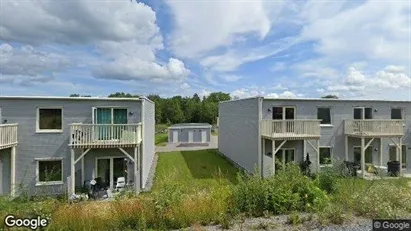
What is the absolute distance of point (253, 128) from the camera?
19078mm

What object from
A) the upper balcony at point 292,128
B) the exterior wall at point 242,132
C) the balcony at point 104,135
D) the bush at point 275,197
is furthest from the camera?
the exterior wall at point 242,132

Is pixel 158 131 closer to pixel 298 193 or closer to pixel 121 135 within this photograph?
pixel 121 135

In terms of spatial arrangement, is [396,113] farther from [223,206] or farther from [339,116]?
[223,206]

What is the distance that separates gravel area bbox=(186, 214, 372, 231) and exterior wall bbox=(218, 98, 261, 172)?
988 centimetres

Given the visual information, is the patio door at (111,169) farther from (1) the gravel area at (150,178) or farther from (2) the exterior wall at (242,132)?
(2) the exterior wall at (242,132)

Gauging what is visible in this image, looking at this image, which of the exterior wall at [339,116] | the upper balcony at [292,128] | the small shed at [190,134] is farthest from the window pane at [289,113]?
the small shed at [190,134]

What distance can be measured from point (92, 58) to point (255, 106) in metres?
13.4

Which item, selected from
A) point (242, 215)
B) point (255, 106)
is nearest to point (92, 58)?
point (255, 106)

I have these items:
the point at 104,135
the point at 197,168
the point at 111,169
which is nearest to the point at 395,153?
the point at 197,168

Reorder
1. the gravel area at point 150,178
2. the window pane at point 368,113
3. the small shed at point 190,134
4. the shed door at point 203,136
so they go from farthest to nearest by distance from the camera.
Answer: the shed door at point 203,136 < the small shed at point 190,134 < the window pane at point 368,113 < the gravel area at point 150,178

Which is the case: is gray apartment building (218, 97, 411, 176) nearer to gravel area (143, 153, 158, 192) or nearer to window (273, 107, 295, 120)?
window (273, 107, 295, 120)

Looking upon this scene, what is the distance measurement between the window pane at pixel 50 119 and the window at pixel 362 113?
20011 mm

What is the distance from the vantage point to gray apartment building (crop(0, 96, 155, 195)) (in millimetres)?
14789

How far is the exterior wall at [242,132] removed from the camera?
1857 cm
